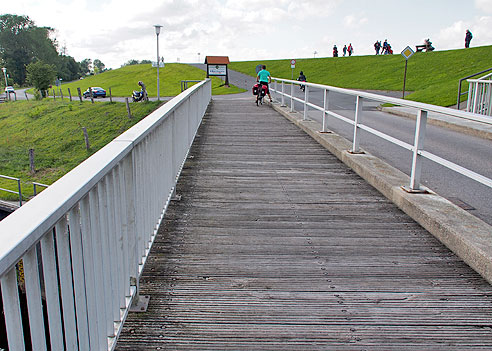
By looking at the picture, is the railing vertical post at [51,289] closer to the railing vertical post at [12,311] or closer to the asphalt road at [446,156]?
the railing vertical post at [12,311]

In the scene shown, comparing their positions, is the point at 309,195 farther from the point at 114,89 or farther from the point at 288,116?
the point at 114,89

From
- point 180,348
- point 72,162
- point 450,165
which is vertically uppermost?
point 450,165

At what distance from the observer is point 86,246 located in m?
2.19

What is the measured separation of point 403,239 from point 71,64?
16029 cm

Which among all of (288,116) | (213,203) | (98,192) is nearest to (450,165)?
(213,203)

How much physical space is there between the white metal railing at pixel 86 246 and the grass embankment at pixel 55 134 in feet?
95.6

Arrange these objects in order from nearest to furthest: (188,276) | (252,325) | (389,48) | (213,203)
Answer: (252,325), (188,276), (213,203), (389,48)

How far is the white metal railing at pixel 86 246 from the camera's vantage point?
1550mm

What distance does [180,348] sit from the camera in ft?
9.14

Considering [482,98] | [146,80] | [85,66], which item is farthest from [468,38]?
[85,66]

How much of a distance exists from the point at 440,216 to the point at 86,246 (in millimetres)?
3529

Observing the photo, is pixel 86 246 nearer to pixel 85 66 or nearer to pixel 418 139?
pixel 418 139

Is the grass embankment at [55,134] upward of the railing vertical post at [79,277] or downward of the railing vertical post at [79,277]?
downward

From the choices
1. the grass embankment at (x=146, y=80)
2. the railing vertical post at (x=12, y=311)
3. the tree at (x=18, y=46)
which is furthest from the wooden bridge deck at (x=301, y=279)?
the tree at (x=18, y=46)
